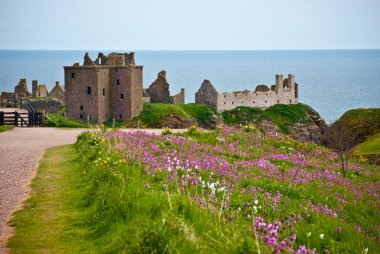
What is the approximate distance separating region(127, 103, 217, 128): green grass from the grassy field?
46.5m

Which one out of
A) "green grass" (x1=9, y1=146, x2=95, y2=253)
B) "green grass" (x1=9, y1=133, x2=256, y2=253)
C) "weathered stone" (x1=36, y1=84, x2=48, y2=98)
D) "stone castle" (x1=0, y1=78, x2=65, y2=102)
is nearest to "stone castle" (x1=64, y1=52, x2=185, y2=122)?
"stone castle" (x1=0, y1=78, x2=65, y2=102)

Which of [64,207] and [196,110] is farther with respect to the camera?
[196,110]

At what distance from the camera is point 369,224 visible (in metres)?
15.1

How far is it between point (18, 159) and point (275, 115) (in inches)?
2616

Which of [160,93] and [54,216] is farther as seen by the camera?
[160,93]

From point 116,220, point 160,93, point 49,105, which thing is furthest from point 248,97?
point 116,220

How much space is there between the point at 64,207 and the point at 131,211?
11.4ft

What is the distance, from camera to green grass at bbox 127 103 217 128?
7200cm

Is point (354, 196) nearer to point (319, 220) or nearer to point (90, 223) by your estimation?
point (319, 220)

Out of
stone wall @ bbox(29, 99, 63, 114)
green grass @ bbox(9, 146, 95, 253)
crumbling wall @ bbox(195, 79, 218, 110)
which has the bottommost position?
green grass @ bbox(9, 146, 95, 253)

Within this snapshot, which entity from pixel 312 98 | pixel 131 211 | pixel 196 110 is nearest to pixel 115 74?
pixel 196 110

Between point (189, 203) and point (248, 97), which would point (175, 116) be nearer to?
point (248, 97)

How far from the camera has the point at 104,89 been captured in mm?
73438

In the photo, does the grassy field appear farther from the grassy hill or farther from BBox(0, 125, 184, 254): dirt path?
the grassy hill
